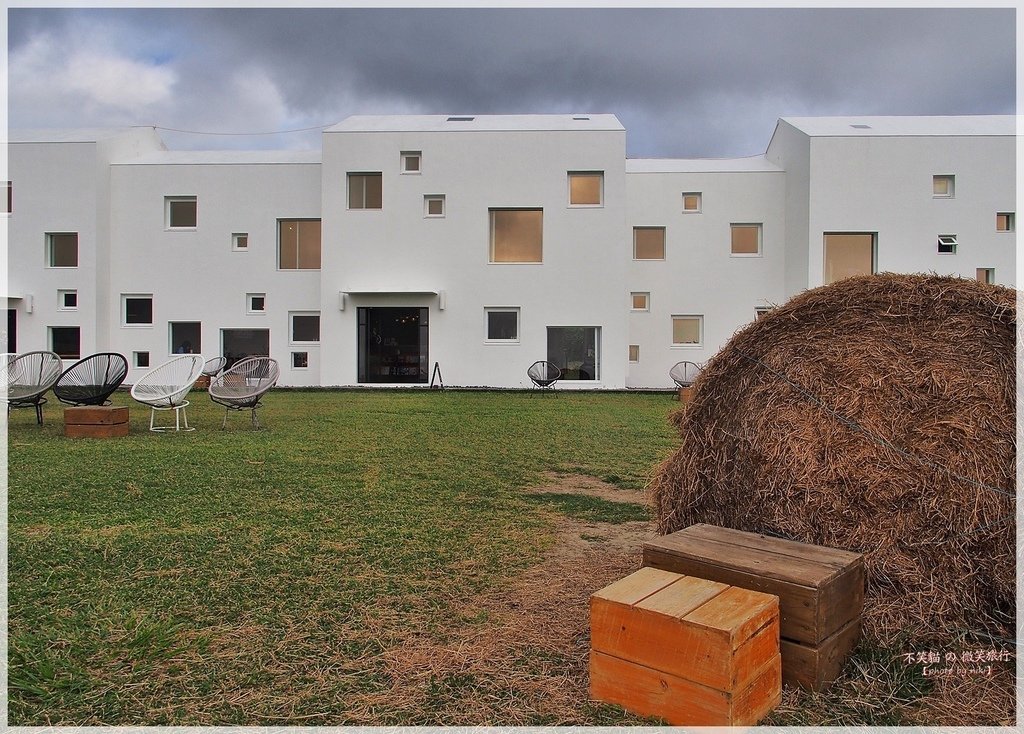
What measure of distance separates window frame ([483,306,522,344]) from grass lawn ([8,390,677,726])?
12.3 meters

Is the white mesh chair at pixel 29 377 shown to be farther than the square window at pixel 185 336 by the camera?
No

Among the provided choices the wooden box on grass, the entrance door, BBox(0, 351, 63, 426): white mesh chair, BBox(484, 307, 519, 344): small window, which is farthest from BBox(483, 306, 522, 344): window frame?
the wooden box on grass

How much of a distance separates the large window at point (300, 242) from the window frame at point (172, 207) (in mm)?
2673

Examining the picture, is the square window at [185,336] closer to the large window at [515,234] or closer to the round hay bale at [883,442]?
the large window at [515,234]

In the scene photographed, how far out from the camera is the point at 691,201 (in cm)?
2275

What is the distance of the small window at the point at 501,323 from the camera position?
70.3 feet

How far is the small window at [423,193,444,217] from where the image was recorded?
2138 centimetres

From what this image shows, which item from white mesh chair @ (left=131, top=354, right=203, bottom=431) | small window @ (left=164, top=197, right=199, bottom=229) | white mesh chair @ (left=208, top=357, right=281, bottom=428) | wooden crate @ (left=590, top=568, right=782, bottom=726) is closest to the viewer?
wooden crate @ (left=590, top=568, right=782, bottom=726)

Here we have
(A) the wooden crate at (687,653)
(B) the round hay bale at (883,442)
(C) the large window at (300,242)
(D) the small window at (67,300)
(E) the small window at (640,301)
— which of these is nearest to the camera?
(A) the wooden crate at (687,653)

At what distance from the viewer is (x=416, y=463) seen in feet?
24.8

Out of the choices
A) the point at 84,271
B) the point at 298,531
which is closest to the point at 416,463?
the point at 298,531

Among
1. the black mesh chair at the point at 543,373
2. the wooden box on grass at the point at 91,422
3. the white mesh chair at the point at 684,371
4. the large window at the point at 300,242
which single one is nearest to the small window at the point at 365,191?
the large window at the point at 300,242

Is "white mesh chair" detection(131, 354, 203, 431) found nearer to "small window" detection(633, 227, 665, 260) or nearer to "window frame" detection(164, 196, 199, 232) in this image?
"window frame" detection(164, 196, 199, 232)

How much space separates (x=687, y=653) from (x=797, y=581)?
0.55 meters
